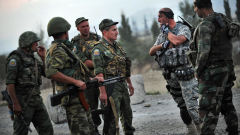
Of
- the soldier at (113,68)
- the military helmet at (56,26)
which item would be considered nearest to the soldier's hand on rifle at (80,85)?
the military helmet at (56,26)

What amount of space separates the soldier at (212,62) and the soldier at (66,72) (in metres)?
1.57

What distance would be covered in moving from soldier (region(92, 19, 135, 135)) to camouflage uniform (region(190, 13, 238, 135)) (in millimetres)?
1339

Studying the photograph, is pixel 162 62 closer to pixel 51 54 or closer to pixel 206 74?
pixel 206 74

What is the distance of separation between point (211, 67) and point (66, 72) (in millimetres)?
1934

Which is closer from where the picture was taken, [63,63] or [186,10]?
[63,63]

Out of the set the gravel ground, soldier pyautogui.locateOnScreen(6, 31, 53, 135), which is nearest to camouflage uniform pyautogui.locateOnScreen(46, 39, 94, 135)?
soldier pyautogui.locateOnScreen(6, 31, 53, 135)

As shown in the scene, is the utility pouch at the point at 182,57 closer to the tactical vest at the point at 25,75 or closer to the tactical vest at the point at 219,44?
the tactical vest at the point at 219,44

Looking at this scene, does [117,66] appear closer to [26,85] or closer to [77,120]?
[77,120]

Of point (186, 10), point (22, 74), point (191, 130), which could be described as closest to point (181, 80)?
point (191, 130)

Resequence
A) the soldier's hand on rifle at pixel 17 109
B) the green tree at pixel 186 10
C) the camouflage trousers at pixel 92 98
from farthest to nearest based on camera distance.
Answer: the green tree at pixel 186 10 < the camouflage trousers at pixel 92 98 < the soldier's hand on rifle at pixel 17 109

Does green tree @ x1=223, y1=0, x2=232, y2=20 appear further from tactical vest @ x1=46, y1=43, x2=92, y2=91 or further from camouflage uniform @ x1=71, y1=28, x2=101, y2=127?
tactical vest @ x1=46, y1=43, x2=92, y2=91

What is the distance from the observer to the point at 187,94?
14.4 feet

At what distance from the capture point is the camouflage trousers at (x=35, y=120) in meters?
4.20

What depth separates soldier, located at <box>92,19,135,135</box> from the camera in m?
4.31
